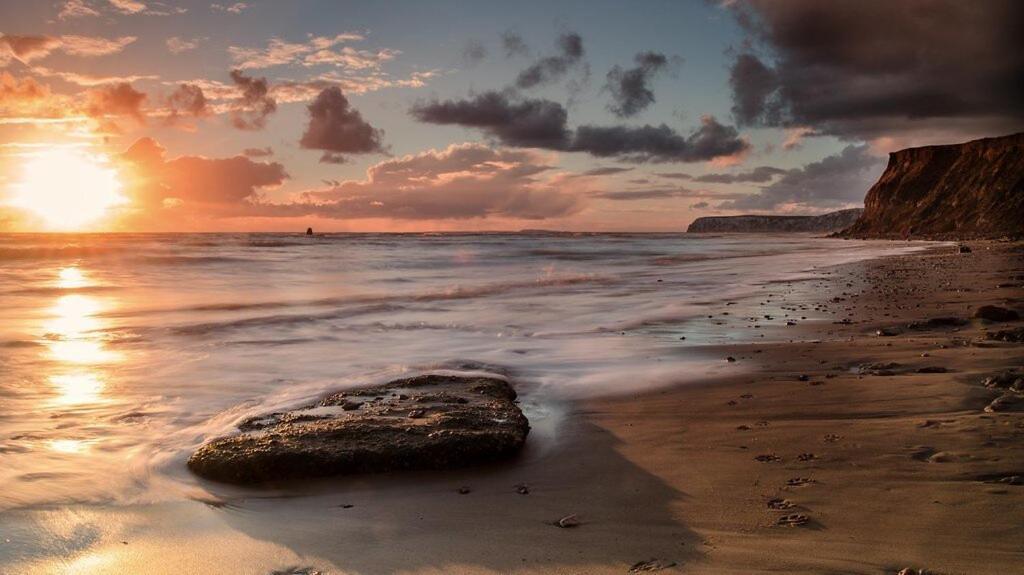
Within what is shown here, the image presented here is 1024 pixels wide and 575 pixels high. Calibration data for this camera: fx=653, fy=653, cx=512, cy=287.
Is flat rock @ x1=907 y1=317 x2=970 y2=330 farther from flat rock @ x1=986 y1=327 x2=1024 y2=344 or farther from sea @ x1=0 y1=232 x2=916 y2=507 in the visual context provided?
sea @ x1=0 y1=232 x2=916 y2=507

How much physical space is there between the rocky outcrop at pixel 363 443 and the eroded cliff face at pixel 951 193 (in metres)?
53.5

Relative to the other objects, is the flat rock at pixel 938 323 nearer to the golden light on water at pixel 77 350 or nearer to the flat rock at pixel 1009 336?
the flat rock at pixel 1009 336

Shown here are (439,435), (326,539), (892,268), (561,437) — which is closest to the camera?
(326,539)

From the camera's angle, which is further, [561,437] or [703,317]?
[703,317]

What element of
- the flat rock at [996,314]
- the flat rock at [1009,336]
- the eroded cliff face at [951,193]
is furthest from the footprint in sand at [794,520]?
the eroded cliff face at [951,193]

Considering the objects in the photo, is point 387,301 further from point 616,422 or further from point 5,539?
point 5,539

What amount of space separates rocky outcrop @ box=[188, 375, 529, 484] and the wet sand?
14 centimetres

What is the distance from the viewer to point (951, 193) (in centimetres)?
6469

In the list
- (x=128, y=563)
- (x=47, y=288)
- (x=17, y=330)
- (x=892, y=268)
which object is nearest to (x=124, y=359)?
(x=17, y=330)

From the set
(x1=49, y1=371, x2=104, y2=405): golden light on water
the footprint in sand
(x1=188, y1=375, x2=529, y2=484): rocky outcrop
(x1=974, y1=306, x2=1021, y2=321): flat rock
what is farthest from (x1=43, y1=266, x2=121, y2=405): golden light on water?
(x1=974, y1=306, x2=1021, y2=321): flat rock

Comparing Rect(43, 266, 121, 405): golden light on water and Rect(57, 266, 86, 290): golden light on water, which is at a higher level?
Rect(57, 266, 86, 290): golden light on water

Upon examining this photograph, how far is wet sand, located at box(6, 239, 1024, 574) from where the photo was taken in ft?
9.00

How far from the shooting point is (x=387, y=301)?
51.9 feet

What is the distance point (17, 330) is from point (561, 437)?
10.6 metres
